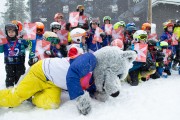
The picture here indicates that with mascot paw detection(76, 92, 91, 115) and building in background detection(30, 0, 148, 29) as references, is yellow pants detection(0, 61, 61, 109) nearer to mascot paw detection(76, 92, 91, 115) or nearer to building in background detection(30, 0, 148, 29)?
mascot paw detection(76, 92, 91, 115)

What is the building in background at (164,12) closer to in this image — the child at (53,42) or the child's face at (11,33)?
the child at (53,42)

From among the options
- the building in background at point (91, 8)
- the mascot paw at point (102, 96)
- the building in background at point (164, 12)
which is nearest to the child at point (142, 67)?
the mascot paw at point (102, 96)

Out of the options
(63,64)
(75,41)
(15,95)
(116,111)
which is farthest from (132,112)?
(75,41)

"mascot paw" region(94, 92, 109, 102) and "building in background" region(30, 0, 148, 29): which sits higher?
"building in background" region(30, 0, 148, 29)

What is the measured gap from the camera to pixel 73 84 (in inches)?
123

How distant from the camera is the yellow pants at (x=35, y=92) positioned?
11.1 feet

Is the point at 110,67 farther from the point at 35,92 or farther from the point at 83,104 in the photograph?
the point at 35,92

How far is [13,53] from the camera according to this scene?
497cm

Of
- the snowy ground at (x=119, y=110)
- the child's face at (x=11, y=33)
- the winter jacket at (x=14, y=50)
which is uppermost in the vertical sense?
the child's face at (x=11, y=33)

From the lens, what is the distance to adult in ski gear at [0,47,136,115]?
330cm

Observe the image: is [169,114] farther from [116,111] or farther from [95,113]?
[95,113]

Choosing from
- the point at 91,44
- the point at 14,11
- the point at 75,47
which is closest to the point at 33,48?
the point at 75,47

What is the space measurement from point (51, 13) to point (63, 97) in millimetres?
7939

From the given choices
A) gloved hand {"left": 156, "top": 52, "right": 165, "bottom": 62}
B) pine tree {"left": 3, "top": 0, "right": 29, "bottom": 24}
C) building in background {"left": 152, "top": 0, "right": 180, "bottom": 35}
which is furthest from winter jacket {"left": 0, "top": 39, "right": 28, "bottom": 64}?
pine tree {"left": 3, "top": 0, "right": 29, "bottom": 24}
